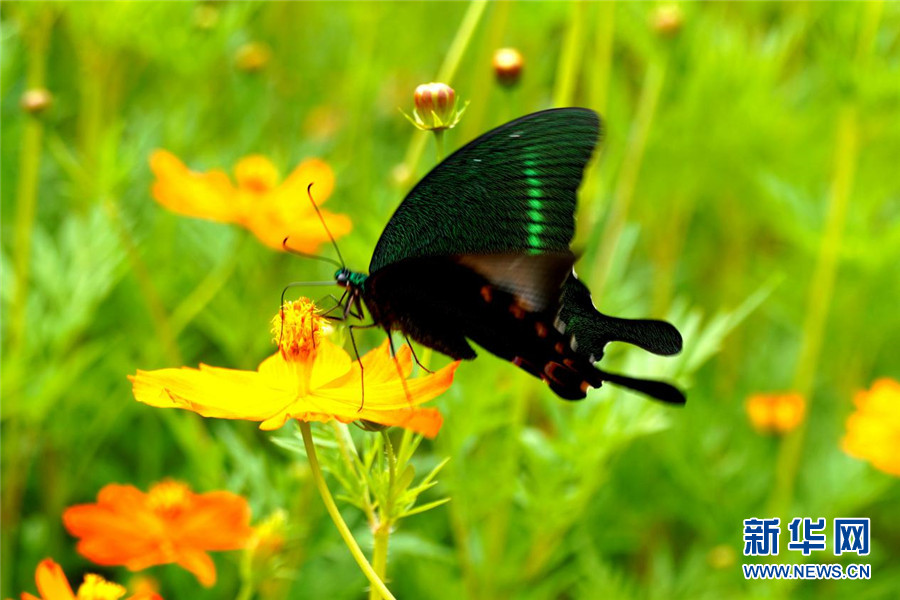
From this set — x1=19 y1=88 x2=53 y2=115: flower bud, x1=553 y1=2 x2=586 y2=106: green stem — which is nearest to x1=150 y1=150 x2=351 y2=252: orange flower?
x1=19 y1=88 x2=53 y2=115: flower bud

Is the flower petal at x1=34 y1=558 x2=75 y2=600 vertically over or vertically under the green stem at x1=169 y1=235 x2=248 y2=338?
over

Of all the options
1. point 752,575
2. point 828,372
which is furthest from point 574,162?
point 828,372

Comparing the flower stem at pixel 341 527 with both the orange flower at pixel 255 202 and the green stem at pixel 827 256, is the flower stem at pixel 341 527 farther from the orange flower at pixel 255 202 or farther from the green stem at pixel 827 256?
the green stem at pixel 827 256

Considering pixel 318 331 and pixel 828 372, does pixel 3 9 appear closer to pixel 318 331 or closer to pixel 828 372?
pixel 318 331

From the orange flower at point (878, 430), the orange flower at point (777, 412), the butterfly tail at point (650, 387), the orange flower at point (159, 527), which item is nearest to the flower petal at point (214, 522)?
the orange flower at point (159, 527)

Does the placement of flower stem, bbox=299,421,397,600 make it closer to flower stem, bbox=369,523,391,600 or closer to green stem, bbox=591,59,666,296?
flower stem, bbox=369,523,391,600
